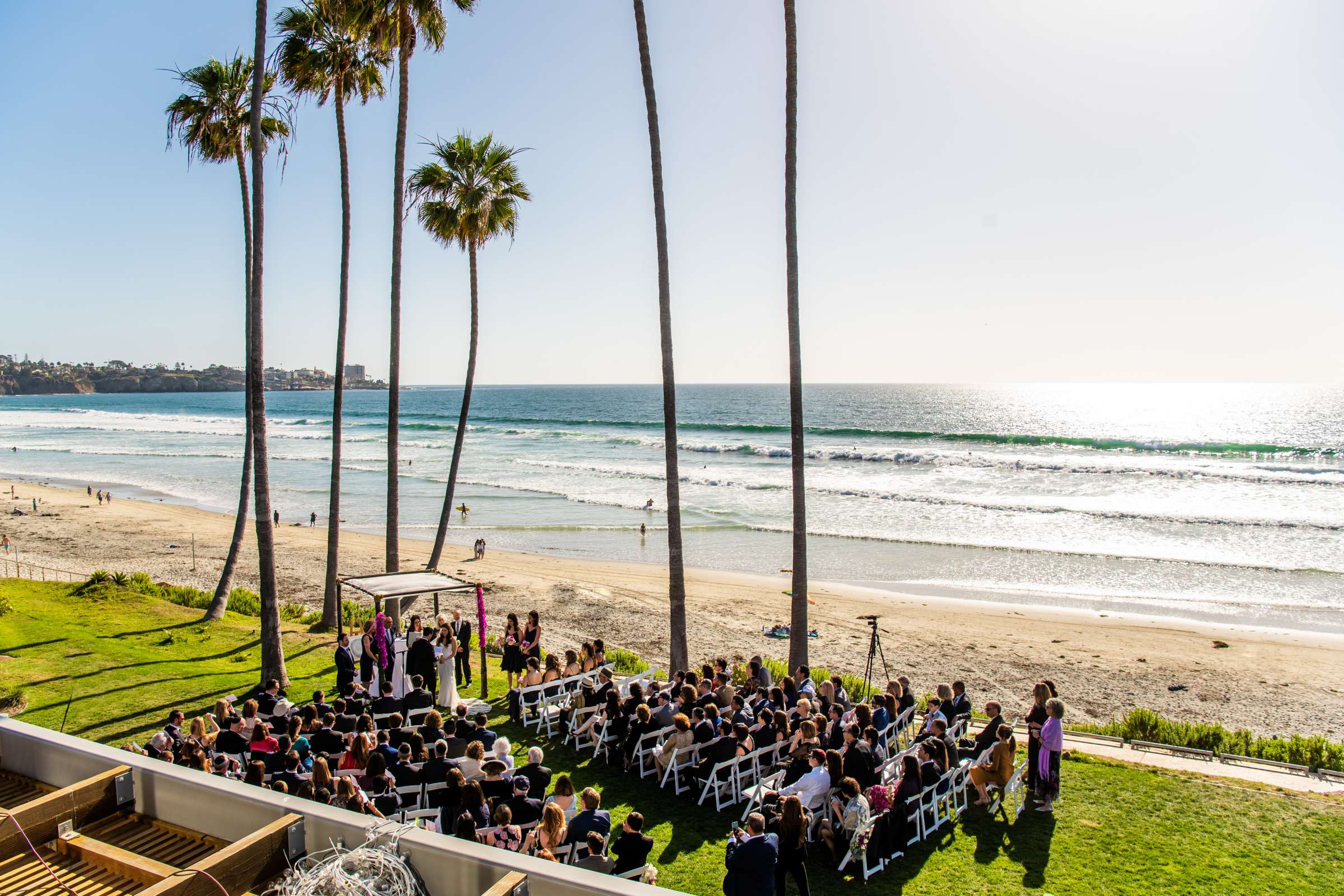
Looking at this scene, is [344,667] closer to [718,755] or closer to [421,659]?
[421,659]

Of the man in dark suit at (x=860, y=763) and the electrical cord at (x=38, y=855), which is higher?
the electrical cord at (x=38, y=855)

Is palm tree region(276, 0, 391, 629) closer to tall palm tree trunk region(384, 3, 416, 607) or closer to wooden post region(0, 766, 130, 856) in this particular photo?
tall palm tree trunk region(384, 3, 416, 607)

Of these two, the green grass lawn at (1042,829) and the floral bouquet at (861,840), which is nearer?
the green grass lawn at (1042,829)

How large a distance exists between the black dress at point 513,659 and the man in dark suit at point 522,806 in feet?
19.6

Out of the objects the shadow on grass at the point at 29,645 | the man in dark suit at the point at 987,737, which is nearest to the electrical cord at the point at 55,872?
the man in dark suit at the point at 987,737

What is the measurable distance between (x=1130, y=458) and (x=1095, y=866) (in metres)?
74.2

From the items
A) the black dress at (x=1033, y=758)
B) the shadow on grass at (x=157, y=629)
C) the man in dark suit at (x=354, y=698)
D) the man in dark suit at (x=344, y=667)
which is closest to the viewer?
the black dress at (x=1033, y=758)

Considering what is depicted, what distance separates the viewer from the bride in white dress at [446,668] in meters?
12.8

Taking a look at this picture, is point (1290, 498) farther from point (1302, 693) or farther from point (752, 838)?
point (752, 838)

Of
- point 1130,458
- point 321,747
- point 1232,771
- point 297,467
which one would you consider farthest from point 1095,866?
point 1130,458

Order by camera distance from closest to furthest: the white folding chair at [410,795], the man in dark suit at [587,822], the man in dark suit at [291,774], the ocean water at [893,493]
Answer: the man in dark suit at [587,822] < the man in dark suit at [291,774] < the white folding chair at [410,795] < the ocean water at [893,493]

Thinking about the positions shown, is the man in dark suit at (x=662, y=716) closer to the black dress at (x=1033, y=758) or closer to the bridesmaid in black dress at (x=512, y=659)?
the bridesmaid in black dress at (x=512, y=659)

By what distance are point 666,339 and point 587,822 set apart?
27.9 ft

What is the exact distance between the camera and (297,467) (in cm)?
6731
